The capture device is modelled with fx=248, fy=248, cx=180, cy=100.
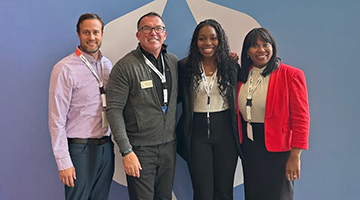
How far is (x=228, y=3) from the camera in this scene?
7.37 feet

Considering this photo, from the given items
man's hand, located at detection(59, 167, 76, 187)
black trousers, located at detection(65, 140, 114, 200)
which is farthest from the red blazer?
man's hand, located at detection(59, 167, 76, 187)

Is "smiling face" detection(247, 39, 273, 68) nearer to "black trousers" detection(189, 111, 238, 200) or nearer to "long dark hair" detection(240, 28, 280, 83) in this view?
"long dark hair" detection(240, 28, 280, 83)

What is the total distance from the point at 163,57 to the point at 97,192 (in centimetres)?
108

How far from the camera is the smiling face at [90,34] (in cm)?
165

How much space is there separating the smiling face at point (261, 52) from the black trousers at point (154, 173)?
0.83m

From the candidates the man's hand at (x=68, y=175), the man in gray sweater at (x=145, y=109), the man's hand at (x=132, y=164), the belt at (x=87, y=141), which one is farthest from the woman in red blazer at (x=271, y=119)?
the man's hand at (x=68, y=175)

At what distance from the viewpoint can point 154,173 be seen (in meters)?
1.72

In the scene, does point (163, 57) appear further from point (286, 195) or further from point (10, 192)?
point (10, 192)

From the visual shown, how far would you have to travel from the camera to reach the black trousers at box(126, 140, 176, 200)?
1663 millimetres

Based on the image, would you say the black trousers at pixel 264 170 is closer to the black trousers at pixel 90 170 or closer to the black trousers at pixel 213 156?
the black trousers at pixel 213 156

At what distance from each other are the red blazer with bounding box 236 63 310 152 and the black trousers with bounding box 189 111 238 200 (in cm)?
28

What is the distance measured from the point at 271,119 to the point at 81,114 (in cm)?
127

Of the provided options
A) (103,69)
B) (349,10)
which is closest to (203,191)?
(103,69)

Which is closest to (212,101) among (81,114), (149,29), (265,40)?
(265,40)
